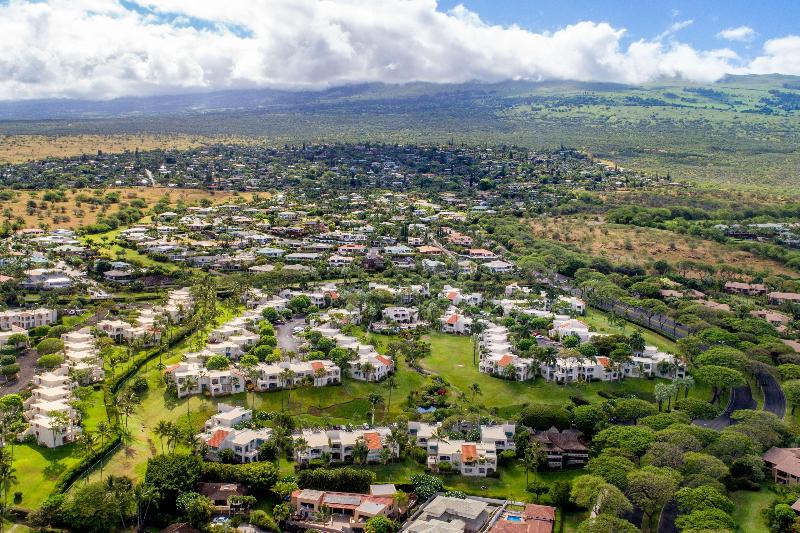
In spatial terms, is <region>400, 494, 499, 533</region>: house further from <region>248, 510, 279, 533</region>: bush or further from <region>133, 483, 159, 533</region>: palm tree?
<region>133, 483, 159, 533</region>: palm tree

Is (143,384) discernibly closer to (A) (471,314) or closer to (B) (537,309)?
(A) (471,314)

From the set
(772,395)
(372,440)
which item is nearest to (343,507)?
(372,440)

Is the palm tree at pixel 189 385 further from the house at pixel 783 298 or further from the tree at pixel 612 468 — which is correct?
the house at pixel 783 298

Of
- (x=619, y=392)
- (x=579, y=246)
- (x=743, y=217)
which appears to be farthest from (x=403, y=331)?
(x=743, y=217)

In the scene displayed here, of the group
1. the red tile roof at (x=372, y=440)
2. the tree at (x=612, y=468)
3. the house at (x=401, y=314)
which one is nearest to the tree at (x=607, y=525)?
the tree at (x=612, y=468)

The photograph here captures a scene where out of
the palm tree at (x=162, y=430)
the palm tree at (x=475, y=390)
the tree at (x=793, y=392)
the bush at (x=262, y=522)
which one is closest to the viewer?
the bush at (x=262, y=522)

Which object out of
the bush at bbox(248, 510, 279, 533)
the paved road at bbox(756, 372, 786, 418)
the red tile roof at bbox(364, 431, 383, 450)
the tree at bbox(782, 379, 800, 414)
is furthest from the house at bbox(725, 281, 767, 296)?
the bush at bbox(248, 510, 279, 533)
